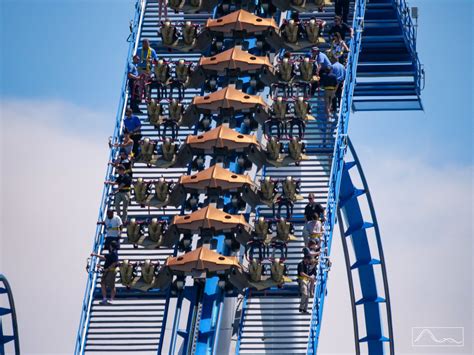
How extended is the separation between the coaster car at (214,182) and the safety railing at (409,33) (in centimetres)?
1278

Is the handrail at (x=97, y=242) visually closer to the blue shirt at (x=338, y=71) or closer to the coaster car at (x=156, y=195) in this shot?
the coaster car at (x=156, y=195)

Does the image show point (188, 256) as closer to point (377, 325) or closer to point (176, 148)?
point (176, 148)

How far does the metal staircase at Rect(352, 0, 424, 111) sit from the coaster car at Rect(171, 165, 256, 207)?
12527mm

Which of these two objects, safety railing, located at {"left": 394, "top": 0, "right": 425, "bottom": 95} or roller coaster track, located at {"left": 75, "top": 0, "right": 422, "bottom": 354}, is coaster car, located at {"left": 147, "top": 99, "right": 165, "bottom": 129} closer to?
roller coaster track, located at {"left": 75, "top": 0, "right": 422, "bottom": 354}

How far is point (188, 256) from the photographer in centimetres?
3678

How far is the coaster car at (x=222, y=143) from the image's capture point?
38062 millimetres

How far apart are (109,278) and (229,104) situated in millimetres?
4782

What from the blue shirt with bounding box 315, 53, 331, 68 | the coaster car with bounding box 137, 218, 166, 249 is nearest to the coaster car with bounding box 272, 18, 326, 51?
the blue shirt with bounding box 315, 53, 331, 68

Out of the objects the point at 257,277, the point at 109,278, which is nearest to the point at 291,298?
the point at 257,277

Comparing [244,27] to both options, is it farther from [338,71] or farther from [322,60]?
[338,71]

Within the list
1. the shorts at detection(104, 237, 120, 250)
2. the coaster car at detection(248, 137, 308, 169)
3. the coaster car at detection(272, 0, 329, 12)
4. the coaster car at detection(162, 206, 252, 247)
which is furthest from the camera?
the coaster car at detection(272, 0, 329, 12)

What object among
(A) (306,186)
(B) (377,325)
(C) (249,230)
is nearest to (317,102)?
(A) (306,186)

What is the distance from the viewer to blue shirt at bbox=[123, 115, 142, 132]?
131ft

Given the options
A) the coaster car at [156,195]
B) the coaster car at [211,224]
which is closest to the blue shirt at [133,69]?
the coaster car at [156,195]
